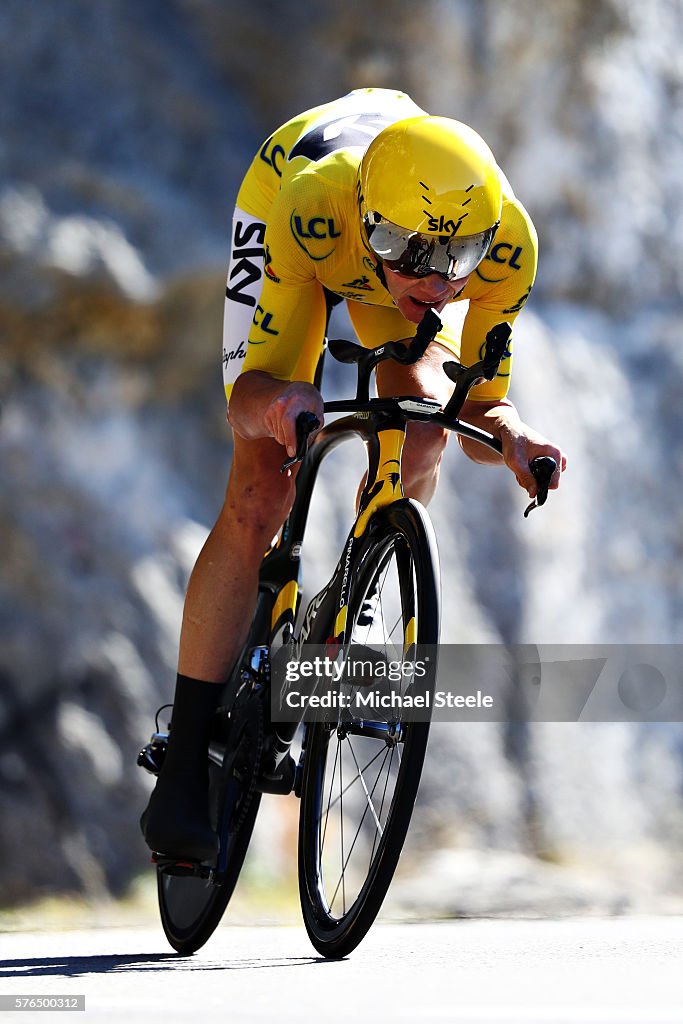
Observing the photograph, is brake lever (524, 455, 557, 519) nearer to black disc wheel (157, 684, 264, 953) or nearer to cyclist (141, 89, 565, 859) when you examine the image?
cyclist (141, 89, 565, 859)

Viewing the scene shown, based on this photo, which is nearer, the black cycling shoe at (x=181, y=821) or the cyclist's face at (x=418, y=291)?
the cyclist's face at (x=418, y=291)

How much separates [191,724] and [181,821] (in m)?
0.23

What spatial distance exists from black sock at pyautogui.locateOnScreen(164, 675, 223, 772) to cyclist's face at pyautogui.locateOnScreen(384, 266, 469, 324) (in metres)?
1.03

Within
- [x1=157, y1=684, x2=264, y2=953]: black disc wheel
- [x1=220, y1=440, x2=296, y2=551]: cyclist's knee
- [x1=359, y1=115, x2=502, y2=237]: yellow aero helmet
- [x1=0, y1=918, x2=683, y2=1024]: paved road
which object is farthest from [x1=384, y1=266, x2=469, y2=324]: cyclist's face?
[x1=0, y1=918, x2=683, y2=1024]: paved road

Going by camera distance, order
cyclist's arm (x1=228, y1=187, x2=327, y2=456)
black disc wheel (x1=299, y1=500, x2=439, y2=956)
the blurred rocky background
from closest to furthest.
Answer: black disc wheel (x1=299, y1=500, x2=439, y2=956) < cyclist's arm (x1=228, y1=187, x2=327, y2=456) < the blurred rocky background

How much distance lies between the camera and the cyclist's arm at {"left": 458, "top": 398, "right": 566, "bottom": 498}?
9.69 feet

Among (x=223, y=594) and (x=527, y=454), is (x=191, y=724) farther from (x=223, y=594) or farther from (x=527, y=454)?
(x=527, y=454)

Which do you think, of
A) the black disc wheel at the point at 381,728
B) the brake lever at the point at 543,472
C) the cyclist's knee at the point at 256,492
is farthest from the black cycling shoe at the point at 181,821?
the brake lever at the point at 543,472

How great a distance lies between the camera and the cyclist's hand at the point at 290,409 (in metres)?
2.75

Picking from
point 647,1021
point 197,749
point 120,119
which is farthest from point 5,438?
point 647,1021

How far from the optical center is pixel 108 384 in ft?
24.5

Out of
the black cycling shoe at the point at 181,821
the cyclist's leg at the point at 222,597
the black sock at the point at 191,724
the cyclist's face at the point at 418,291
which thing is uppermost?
the cyclist's face at the point at 418,291

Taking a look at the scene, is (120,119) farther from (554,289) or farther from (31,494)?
(554,289)

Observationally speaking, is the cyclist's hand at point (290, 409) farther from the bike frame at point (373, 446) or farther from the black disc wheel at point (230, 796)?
the black disc wheel at point (230, 796)
